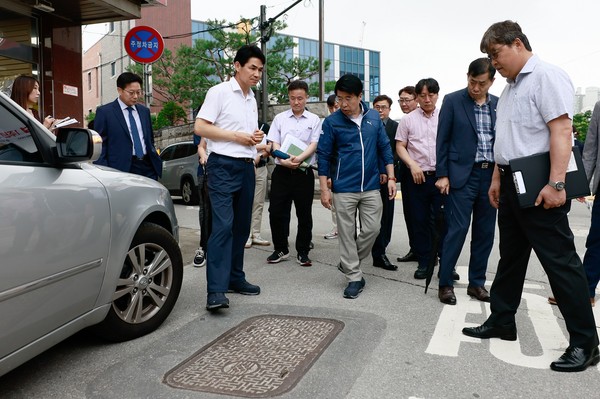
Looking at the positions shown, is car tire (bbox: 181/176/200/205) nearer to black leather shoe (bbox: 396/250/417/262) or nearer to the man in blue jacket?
black leather shoe (bbox: 396/250/417/262)

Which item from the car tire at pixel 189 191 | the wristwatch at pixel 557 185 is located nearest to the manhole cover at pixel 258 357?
the wristwatch at pixel 557 185

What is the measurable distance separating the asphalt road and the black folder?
0.93m

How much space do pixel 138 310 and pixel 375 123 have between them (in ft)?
8.20

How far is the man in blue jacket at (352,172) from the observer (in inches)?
175

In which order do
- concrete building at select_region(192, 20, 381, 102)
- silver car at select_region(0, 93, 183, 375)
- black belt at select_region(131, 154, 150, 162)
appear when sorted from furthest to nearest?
concrete building at select_region(192, 20, 381, 102) → black belt at select_region(131, 154, 150, 162) → silver car at select_region(0, 93, 183, 375)

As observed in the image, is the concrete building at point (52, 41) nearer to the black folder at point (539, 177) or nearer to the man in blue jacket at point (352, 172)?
the man in blue jacket at point (352, 172)

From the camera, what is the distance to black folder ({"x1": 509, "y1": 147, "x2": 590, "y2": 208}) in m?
2.89

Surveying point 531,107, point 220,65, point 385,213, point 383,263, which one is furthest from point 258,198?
point 220,65

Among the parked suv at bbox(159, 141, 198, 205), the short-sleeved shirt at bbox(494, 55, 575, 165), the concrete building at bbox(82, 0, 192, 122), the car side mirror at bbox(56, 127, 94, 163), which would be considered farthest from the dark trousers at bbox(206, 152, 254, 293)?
the concrete building at bbox(82, 0, 192, 122)

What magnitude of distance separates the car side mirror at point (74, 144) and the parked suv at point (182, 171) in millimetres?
9350

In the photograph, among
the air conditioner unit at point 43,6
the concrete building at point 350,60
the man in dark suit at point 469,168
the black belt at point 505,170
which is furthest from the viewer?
the concrete building at point 350,60

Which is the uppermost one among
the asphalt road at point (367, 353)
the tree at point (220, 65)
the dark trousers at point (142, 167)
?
the tree at point (220, 65)

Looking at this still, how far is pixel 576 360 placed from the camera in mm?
2838

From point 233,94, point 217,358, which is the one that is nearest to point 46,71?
point 233,94
